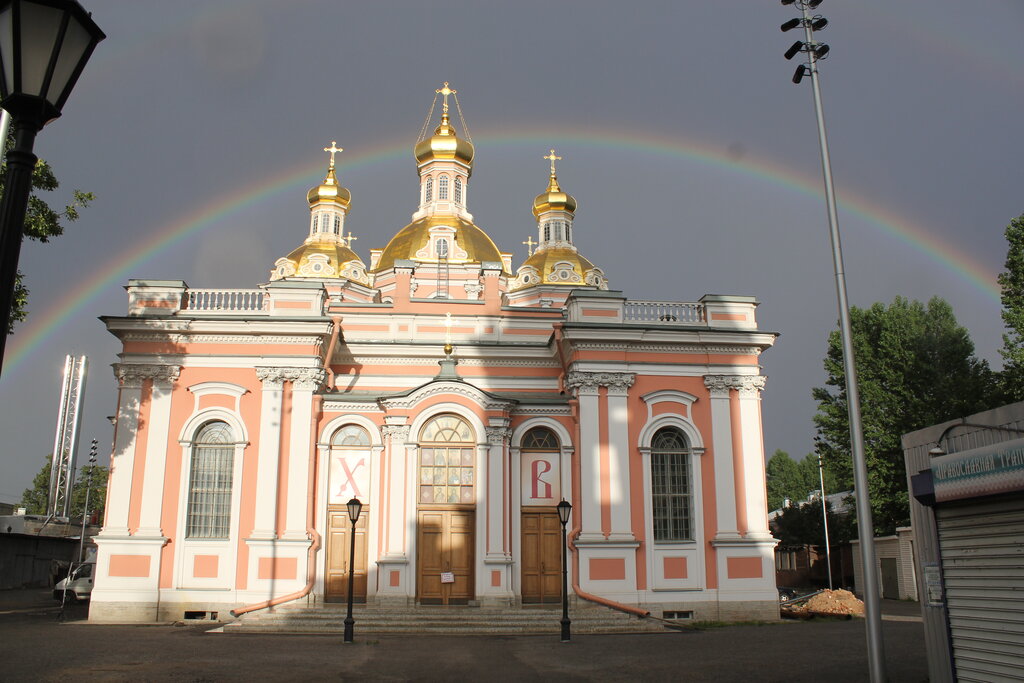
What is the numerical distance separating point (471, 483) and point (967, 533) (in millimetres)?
15270

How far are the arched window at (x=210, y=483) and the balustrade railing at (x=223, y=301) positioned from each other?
3.60 m

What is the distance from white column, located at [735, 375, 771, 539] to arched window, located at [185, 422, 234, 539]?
595 inches

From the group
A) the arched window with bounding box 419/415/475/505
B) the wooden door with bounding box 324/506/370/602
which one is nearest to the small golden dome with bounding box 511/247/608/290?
the arched window with bounding box 419/415/475/505

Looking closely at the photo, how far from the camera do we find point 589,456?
24.3m

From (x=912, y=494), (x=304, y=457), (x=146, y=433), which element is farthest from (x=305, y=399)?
(x=912, y=494)

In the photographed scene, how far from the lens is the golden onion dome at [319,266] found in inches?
1720

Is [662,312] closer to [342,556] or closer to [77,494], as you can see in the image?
[342,556]

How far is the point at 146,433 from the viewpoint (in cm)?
2375

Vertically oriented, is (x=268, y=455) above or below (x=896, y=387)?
below

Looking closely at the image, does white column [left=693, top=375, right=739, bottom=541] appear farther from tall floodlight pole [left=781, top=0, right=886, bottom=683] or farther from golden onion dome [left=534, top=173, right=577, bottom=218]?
golden onion dome [left=534, top=173, right=577, bottom=218]

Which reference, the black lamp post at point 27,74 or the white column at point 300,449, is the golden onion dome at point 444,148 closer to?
the white column at point 300,449

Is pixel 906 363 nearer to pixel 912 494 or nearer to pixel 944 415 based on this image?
pixel 944 415

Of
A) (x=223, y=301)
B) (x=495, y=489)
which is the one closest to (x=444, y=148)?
(x=223, y=301)

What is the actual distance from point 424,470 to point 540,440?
143 inches
